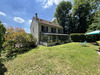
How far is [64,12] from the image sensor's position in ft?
76.9

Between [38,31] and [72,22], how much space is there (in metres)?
19.1

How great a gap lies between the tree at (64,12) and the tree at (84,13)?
332 centimetres

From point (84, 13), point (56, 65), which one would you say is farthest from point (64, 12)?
point (56, 65)

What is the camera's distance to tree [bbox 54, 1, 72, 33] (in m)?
22.7

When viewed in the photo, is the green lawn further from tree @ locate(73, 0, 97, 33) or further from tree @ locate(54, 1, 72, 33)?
tree @ locate(54, 1, 72, 33)

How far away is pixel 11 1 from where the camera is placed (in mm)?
8000

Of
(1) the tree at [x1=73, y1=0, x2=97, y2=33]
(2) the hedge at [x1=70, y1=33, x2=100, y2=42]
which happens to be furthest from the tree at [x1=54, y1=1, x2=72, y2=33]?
(2) the hedge at [x1=70, y1=33, x2=100, y2=42]

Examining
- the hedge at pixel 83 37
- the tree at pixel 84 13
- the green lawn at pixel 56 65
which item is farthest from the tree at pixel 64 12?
the green lawn at pixel 56 65

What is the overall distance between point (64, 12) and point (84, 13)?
30.0 feet

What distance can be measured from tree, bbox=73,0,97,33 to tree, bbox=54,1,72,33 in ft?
10.9

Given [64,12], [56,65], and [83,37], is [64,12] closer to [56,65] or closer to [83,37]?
[83,37]

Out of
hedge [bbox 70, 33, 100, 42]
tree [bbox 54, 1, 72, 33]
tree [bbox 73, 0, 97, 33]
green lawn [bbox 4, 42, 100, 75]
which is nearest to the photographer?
green lawn [bbox 4, 42, 100, 75]

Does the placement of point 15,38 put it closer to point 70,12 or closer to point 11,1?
point 11,1

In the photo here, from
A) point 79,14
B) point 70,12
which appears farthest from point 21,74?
point 70,12
